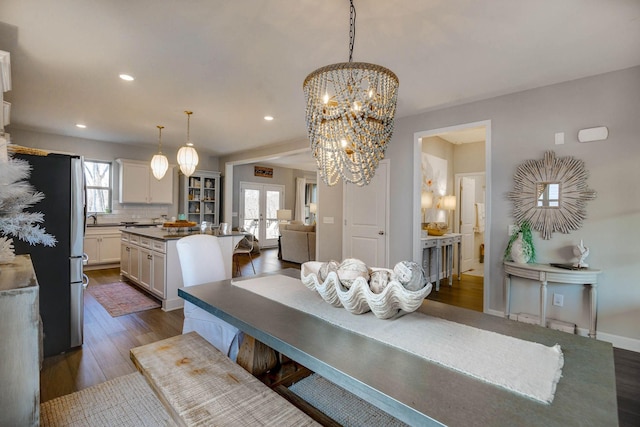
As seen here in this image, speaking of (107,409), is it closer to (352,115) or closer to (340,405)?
(340,405)

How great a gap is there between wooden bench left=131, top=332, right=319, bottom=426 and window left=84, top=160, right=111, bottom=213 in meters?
6.12

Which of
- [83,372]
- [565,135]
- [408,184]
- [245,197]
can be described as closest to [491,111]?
[565,135]

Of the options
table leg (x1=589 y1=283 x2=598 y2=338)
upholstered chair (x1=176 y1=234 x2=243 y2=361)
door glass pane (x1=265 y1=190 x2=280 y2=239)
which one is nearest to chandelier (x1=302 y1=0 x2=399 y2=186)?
upholstered chair (x1=176 y1=234 x2=243 y2=361)

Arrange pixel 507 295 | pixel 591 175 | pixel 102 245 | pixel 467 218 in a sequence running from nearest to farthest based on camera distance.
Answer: pixel 591 175 → pixel 507 295 → pixel 102 245 → pixel 467 218

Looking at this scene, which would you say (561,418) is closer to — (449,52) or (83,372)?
(449,52)

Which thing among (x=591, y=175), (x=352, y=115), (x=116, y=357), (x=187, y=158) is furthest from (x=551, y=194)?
(x=187, y=158)

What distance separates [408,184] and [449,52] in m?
1.96

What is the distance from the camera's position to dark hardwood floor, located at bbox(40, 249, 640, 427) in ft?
6.89

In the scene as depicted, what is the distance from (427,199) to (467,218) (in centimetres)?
163

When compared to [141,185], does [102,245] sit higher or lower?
lower

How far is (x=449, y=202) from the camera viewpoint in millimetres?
6105

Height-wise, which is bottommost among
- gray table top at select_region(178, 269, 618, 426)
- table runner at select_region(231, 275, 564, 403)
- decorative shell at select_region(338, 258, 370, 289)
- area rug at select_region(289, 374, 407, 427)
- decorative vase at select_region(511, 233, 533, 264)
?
area rug at select_region(289, 374, 407, 427)

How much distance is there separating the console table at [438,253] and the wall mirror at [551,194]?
135 cm

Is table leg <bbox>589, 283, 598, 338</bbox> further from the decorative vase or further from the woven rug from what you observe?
the woven rug
